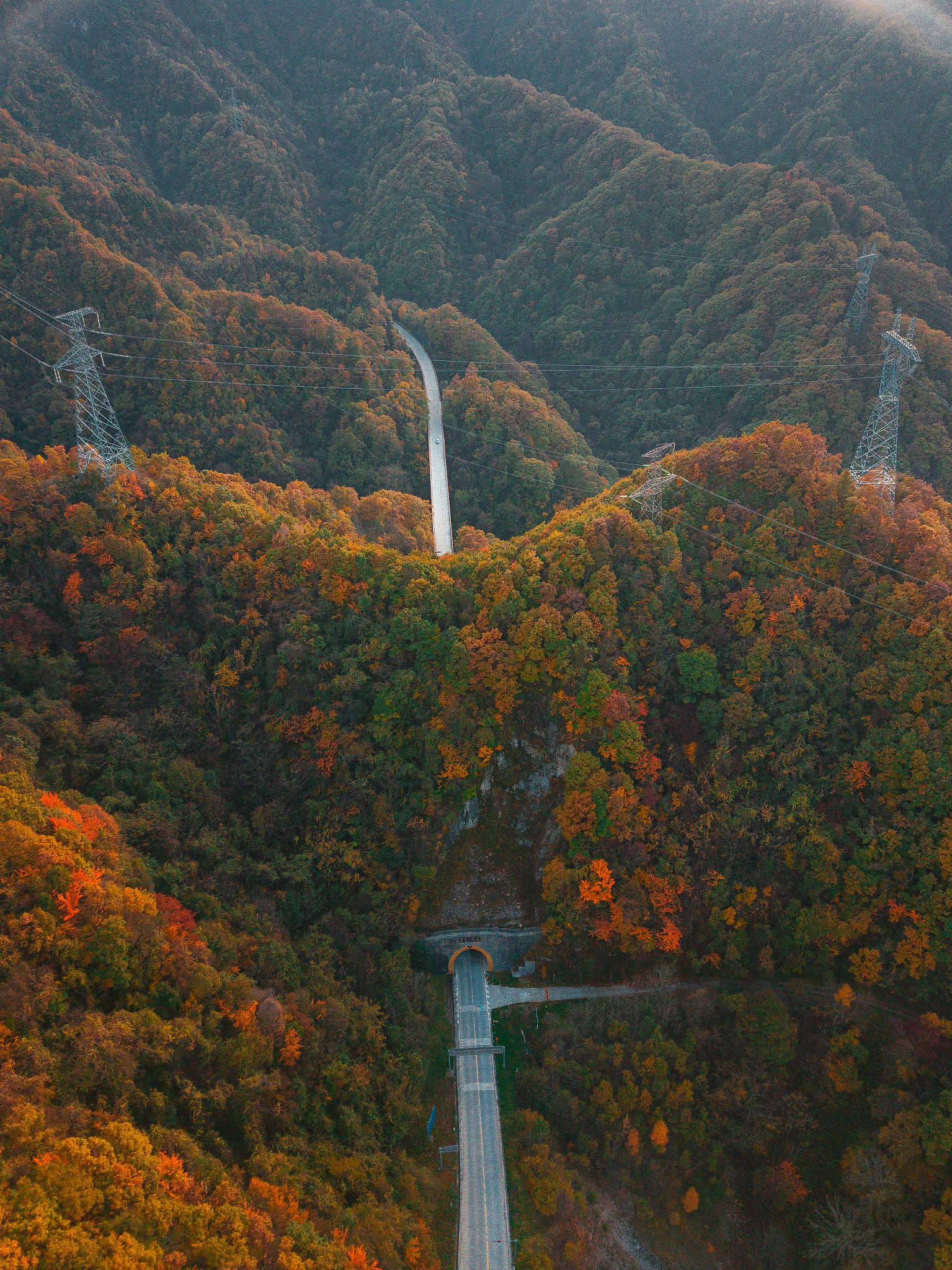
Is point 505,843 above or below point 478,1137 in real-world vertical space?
above

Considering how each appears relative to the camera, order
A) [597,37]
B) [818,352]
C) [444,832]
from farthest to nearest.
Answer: [597,37] < [818,352] < [444,832]

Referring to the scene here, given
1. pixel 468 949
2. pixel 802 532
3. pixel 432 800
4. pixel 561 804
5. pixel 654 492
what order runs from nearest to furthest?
pixel 468 949 → pixel 432 800 → pixel 561 804 → pixel 802 532 → pixel 654 492

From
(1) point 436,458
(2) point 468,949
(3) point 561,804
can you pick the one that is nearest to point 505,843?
(3) point 561,804

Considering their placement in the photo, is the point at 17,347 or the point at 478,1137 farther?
the point at 17,347

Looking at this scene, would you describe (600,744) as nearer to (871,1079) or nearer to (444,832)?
(444,832)

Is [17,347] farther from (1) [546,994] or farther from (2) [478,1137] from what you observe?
(2) [478,1137]

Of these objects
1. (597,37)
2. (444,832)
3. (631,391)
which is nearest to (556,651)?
(444,832)
